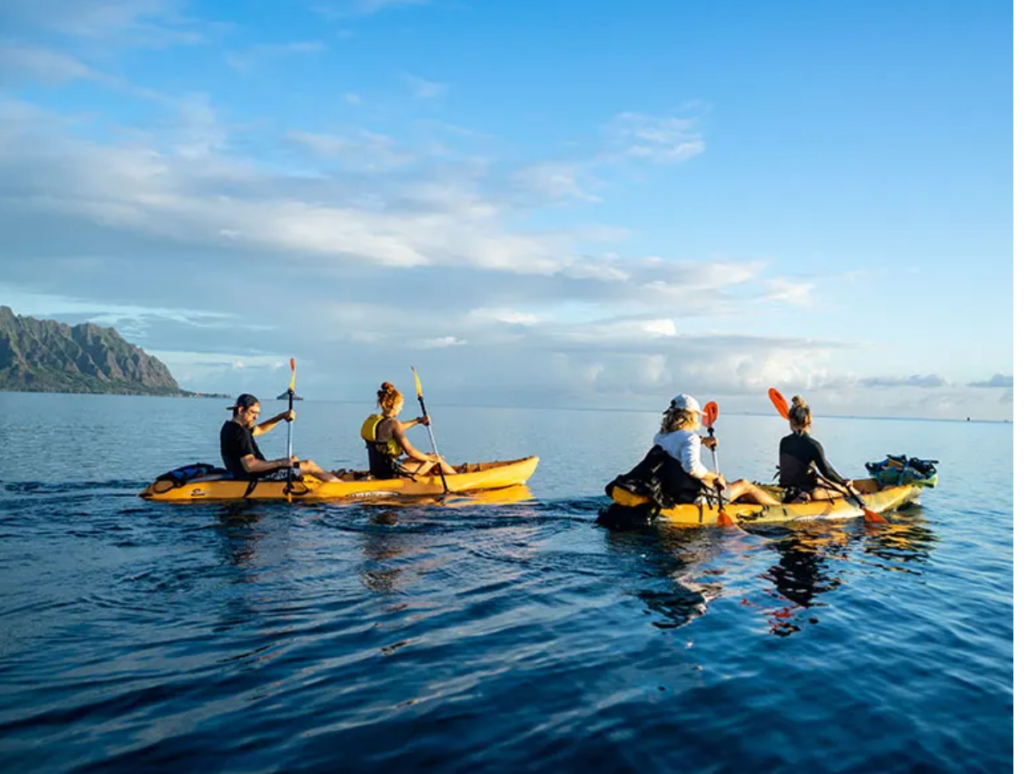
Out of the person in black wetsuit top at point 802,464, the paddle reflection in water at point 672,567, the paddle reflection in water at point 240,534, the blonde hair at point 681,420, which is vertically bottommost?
the paddle reflection in water at point 672,567

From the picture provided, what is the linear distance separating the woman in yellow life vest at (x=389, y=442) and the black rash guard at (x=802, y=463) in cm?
895

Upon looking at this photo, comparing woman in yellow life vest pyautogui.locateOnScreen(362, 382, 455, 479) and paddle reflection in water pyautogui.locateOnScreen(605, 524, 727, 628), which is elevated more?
woman in yellow life vest pyautogui.locateOnScreen(362, 382, 455, 479)

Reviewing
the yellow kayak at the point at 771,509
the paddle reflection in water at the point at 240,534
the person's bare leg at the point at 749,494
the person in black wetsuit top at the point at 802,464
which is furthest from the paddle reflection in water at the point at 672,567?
the paddle reflection in water at the point at 240,534

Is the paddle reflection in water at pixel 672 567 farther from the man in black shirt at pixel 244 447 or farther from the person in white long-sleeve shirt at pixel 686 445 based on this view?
the man in black shirt at pixel 244 447

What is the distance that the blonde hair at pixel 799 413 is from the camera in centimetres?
1534

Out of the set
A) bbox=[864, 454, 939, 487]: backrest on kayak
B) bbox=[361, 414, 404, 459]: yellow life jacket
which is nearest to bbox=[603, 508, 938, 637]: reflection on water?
bbox=[864, 454, 939, 487]: backrest on kayak

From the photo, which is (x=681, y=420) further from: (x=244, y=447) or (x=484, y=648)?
(x=244, y=447)

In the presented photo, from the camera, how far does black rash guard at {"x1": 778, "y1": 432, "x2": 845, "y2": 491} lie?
1574 centimetres

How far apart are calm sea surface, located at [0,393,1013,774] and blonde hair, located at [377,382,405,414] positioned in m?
3.23

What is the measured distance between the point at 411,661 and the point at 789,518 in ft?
38.1

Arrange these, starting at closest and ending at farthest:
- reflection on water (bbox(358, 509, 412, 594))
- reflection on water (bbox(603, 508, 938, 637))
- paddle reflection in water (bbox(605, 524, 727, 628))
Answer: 1. paddle reflection in water (bbox(605, 524, 727, 628))
2. reflection on water (bbox(603, 508, 938, 637))
3. reflection on water (bbox(358, 509, 412, 594))

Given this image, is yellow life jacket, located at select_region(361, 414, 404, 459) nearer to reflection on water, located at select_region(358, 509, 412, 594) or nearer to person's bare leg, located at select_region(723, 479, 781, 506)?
reflection on water, located at select_region(358, 509, 412, 594)

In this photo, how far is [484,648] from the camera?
7219mm
